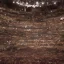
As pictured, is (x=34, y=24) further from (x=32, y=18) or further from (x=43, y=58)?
(x=43, y=58)

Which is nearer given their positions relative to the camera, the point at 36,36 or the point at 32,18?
the point at 36,36

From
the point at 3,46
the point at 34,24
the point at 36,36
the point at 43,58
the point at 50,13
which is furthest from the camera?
the point at 50,13

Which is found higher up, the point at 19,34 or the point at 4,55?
the point at 19,34

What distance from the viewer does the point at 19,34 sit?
239 inches

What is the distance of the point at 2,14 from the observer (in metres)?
6.90

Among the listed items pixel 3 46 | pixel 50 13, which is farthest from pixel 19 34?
pixel 50 13

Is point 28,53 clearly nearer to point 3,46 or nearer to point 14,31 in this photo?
point 3,46

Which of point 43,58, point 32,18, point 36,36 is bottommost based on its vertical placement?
point 43,58

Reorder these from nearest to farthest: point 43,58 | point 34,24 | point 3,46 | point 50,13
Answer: point 43,58 → point 3,46 → point 34,24 → point 50,13

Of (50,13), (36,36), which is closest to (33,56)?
(36,36)

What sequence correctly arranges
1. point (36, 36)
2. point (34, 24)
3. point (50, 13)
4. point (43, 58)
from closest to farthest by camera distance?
1. point (43, 58)
2. point (36, 36)
3. point (34, 24)
4. point (50, 13)

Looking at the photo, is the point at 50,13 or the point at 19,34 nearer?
the point at 19,34

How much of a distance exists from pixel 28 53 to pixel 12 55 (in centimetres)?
45

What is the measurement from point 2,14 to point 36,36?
66.4 inches
